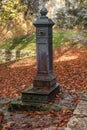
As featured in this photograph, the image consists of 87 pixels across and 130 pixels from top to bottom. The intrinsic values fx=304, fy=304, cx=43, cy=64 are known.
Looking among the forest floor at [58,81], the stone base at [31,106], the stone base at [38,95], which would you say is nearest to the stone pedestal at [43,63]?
the stone base at [38,95]

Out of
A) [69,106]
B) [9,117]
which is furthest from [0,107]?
[69,106]

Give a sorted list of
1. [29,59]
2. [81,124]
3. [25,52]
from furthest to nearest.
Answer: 1. [25,52]
2. [29,59]
3. [81,124]

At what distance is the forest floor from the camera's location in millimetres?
7328

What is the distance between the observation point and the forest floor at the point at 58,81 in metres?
7.33

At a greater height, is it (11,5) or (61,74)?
(11,5)

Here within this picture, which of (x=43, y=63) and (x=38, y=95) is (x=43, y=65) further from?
(x=38, y=95)

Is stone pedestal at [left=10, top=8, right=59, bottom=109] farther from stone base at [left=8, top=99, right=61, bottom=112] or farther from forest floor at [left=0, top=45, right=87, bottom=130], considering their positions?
forest floor at [left=0, top=45, right=87, bottom=130]

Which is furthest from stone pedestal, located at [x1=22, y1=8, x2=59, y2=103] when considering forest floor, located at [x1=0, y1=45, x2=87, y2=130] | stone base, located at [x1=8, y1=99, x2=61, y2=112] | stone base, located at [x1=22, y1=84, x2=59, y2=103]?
forest floor, located at [x1=0, y1=45, x2=87, y2=130]

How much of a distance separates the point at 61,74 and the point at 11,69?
396 cm

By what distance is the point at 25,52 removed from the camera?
2067 centimetres

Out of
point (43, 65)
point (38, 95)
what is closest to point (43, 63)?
point (43, 65)

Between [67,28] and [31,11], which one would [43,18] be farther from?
[31,11]

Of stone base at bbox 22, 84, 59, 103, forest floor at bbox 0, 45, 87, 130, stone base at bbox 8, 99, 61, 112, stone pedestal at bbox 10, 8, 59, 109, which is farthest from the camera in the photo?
stone pedestal at bbox 10, 8, 59, 109

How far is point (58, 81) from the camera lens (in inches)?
480
